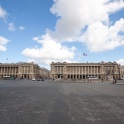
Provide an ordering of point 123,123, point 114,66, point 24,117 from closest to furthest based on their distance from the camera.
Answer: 1. point 123,123
2. point 24,117
3. point 114,66

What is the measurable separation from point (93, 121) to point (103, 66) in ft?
613

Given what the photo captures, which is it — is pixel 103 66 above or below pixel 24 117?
above

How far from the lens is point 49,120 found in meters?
9.41

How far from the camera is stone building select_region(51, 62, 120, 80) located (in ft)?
629

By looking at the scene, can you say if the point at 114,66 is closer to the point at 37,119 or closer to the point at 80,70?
the point at 80,70

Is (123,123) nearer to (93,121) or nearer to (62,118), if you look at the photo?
(93,121)

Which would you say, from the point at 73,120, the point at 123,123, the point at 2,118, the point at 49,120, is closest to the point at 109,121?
the point at 123,123

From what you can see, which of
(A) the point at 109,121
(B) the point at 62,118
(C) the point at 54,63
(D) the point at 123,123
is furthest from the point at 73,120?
(C) the point at 54,63

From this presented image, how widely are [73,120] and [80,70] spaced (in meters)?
188

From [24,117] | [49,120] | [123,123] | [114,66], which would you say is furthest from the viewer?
[114,66]

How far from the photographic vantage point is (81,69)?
644ft

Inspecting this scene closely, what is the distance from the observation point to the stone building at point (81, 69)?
19175 centimetres

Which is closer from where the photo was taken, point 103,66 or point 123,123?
point 123,123

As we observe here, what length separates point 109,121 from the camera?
9258mm
